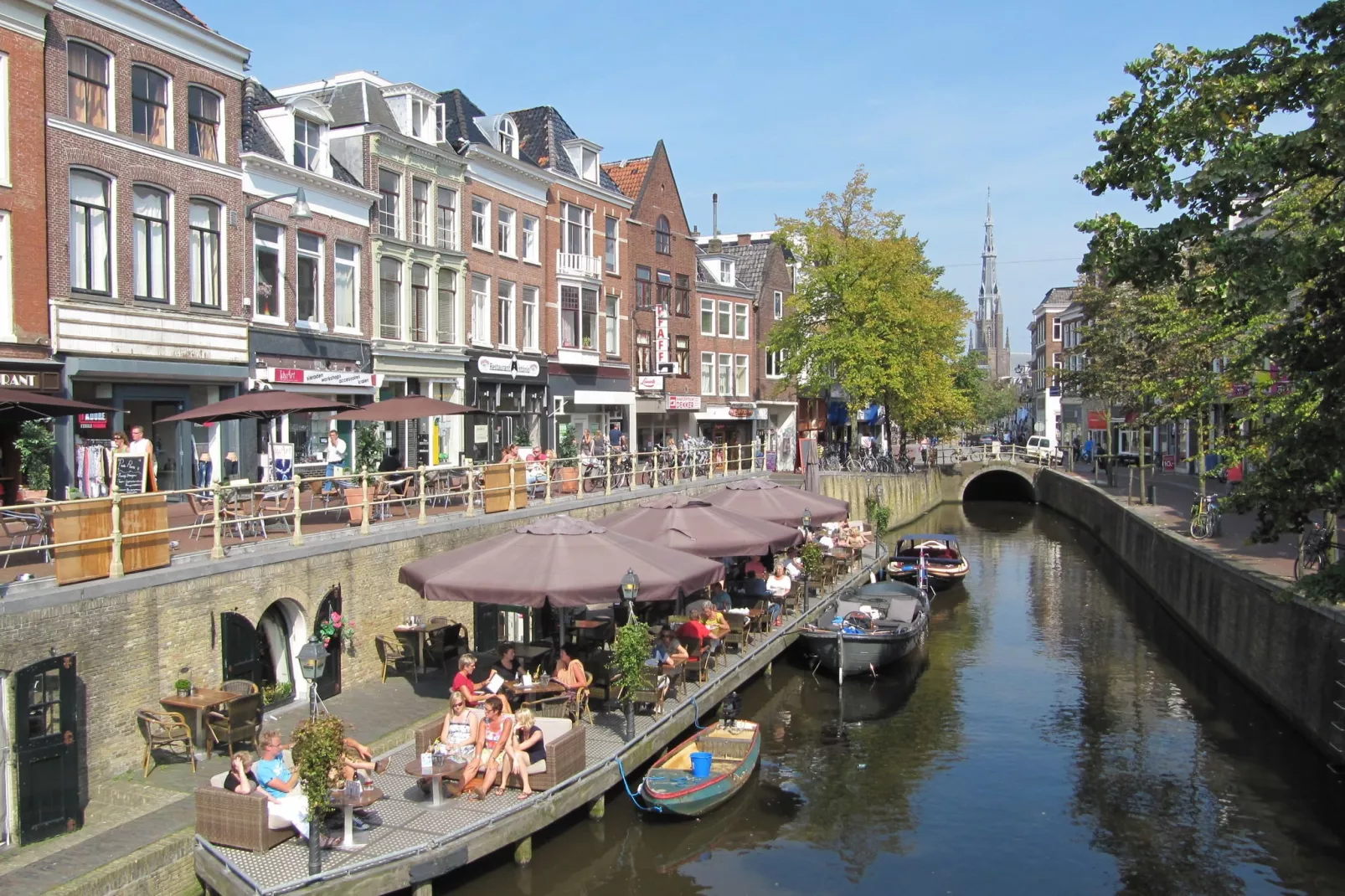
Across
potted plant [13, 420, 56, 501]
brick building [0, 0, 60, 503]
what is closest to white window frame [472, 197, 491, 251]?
brick building [0, 0, 60, 503]

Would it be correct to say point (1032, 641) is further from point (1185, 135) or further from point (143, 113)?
point (143, 113)

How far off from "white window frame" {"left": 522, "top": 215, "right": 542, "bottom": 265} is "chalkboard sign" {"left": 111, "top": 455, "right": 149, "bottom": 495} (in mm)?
20710

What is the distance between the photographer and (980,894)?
499 inches

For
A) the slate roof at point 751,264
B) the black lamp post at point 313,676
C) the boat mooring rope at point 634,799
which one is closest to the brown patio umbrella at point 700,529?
the boat mooring rope at point 634,799

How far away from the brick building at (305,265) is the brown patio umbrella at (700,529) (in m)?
9.43

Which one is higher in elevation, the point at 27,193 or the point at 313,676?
the point at 27,193

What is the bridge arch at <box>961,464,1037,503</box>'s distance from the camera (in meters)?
64.2

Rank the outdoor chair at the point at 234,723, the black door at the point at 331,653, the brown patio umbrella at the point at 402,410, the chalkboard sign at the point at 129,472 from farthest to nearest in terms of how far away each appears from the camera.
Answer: the brown patio umbrella at the point at 402,410
the chalkboard sign at the point at 129,472
the black door at the point at 331,653
the outdoor chair at the point at 234,723

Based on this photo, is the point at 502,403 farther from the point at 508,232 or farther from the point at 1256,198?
the point at 1256,198

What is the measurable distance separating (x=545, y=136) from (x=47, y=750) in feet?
105

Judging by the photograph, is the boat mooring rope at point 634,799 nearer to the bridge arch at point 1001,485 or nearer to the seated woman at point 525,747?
the seated woman at point 525,747

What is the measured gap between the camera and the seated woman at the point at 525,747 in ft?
41.2

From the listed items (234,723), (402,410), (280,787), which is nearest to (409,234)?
(402,410)

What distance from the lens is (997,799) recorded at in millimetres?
15750
